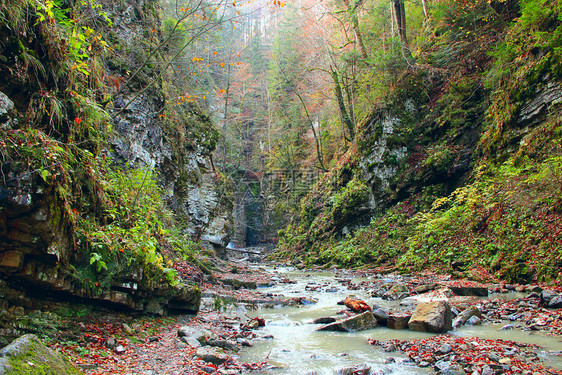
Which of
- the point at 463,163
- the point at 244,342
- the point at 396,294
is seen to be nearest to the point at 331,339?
the point at 244,342

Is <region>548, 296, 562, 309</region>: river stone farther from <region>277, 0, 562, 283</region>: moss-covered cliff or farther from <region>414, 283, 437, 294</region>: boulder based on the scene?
<region>414, 283, 437, 294</region>: boulder

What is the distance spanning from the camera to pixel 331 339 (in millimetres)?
4648

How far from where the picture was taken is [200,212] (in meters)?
18.1

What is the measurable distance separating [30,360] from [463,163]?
14.3 m

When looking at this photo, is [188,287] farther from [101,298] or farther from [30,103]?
[30,103]

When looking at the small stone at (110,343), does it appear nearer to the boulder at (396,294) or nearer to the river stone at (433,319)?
the river stone at (433,319)

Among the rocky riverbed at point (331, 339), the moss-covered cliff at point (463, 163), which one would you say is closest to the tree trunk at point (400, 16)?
the moss-covered cliff at point (463, 163)

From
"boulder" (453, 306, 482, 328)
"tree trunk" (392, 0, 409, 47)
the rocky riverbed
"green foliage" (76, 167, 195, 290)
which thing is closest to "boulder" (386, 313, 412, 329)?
the rocky riverbed

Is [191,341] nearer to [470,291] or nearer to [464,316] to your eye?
[464,316]

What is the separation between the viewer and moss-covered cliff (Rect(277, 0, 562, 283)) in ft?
25.6

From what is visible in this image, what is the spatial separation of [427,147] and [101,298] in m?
14.9

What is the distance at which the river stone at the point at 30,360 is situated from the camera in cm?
205

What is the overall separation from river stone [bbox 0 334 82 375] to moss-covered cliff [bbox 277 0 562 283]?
7.79 m

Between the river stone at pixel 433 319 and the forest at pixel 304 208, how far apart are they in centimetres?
5
